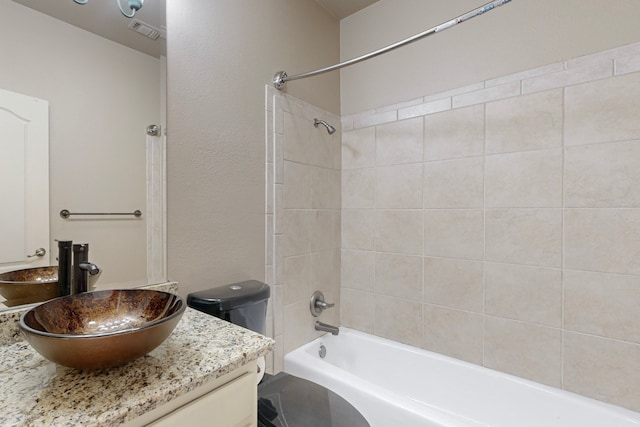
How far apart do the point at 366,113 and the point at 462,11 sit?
74 centimetres

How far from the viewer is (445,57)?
1735 millimetres

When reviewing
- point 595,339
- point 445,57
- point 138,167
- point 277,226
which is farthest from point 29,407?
point 445,57

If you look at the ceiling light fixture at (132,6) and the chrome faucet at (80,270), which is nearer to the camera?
the chrome faucet at (80,270)

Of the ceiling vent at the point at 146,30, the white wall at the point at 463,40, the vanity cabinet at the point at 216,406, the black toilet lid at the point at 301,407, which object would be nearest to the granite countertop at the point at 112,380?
the vanity cabinet at the point at 216,406

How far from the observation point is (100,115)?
1.08 m

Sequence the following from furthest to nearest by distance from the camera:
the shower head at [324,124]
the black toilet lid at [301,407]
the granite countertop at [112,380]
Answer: the shower head at [324,124], the black toilet lid at [301,407], the granite countertop at [112,380]

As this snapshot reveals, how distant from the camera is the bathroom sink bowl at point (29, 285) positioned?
3.07 ft

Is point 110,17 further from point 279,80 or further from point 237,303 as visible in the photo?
point 237,303

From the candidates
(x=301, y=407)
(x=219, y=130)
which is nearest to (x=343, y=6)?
(x=219, y=130)

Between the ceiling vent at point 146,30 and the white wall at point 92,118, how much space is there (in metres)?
0.09

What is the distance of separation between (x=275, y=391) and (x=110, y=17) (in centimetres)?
157

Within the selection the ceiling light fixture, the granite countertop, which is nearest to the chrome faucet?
the granite countertop

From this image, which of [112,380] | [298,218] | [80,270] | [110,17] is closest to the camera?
[112,380]

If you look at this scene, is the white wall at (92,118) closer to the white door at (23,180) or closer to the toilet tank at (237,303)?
the white door at (23,180)
